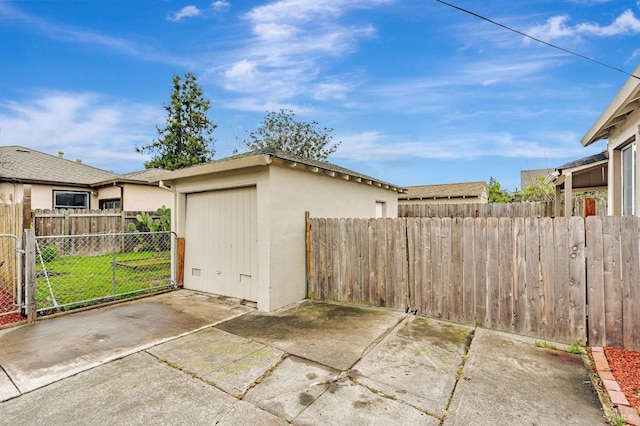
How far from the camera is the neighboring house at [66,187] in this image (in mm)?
12732

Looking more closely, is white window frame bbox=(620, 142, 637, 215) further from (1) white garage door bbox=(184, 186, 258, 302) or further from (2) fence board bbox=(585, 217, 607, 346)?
(1) white garage door bbox=(184, 186, 258, 302)

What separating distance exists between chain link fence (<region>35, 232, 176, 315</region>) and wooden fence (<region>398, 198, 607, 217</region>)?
11.4 m

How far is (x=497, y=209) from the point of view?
43.5 ft

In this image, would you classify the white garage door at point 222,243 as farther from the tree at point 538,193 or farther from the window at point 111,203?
the tree at point 538,193

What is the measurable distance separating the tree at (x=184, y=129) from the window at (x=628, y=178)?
27.4 meters

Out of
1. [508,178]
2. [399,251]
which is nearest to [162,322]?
[399,251]

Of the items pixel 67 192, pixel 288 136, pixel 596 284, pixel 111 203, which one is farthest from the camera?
pixel 288 136

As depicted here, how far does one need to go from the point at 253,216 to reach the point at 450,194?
15.1 metres

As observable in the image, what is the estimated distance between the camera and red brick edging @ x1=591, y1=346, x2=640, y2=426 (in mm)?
2268

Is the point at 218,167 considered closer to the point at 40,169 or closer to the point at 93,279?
the point at 93,279

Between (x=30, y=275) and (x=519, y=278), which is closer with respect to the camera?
(x=519, y=278)

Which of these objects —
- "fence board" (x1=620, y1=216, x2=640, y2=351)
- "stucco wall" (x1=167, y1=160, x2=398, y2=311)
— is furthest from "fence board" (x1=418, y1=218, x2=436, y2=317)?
"stucco wall" (x1=167, y1=160, x2=398, y2=311)

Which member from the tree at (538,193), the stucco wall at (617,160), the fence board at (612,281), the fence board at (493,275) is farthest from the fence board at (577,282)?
the tree at (538,193)

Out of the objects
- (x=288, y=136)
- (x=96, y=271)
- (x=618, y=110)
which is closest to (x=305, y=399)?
(x=618, y=110)
